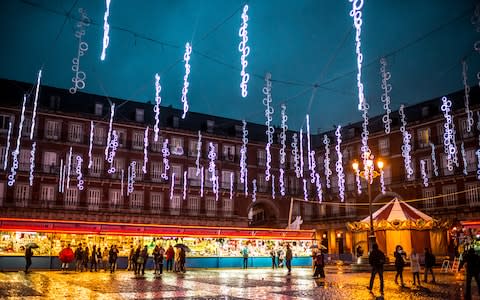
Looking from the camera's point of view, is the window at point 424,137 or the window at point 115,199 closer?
the window at point 115,199

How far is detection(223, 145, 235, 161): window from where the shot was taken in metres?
46.0

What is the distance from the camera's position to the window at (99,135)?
39.7 m

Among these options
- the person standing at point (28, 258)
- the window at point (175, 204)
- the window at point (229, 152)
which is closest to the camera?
the person standing at point (28, 258)

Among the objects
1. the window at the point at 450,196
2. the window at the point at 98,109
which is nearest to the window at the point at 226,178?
the window at the point at 98,109

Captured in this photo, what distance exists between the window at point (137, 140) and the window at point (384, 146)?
21.5m

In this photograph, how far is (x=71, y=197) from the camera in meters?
38.2

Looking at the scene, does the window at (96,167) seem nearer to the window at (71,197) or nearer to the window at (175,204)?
the window at (71,197)

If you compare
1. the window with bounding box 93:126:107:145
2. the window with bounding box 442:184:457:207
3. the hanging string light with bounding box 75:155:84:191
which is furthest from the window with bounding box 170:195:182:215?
the window with bounding box 442:184:457:207

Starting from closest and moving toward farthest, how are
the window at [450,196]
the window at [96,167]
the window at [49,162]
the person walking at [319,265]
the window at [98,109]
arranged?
1. the person walking at [319,265]
2. the window at [49,162]
3. the window at [450,196]
4. the window at [96,167]
5. the window at [98,109]

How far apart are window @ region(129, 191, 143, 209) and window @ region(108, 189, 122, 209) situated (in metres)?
0.97

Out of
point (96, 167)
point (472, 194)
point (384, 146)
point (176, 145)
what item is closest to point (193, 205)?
point (176, 145)

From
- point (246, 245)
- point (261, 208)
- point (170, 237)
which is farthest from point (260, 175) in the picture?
point (170, 237)

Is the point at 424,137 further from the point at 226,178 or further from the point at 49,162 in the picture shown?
the point at 49,162

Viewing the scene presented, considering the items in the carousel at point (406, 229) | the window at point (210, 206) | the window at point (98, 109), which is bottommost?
the carousel at point (406, 229)
